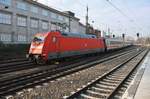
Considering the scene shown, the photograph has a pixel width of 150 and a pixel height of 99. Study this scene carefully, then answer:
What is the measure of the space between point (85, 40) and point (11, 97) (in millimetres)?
23476

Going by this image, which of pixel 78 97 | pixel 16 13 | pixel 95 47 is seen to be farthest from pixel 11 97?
pixel 16 13

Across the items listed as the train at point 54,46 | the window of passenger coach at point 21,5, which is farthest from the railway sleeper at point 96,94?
the window of passenger coach at point 21,5

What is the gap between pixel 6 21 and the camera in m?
47.2

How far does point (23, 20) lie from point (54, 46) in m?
29.5

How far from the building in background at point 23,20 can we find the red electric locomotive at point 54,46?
1907 centimetres

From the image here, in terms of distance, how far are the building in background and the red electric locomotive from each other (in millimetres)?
19067

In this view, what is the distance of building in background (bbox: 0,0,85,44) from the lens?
46906 mm

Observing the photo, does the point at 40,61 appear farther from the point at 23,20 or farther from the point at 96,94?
the point at 23,20

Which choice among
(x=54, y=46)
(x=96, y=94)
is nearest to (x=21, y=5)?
(x=54, y=46)

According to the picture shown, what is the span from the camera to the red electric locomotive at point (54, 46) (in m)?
23.8

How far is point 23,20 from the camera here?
173ft

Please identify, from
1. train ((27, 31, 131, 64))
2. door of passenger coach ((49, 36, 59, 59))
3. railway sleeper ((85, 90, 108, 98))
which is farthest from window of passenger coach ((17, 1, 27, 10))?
railway sleeper ((85, 90, 108, 98))

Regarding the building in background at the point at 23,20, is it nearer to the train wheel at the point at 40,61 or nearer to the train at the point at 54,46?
the train at the point at 54,46

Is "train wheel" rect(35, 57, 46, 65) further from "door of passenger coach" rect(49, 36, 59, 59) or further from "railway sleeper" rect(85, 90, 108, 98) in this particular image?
"railway sleeper" rect(85, 90, 108, 98)
